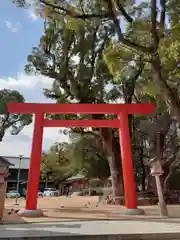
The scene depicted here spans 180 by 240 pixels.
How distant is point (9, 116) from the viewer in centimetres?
1922

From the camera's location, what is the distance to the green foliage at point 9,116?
17.5 meters

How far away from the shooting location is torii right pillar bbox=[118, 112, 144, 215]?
967 cm

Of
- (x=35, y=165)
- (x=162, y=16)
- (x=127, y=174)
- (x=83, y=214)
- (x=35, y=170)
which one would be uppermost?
(x=162, y=16)

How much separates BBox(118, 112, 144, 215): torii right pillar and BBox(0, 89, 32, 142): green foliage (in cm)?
945

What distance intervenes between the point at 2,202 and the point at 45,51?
10479 millimetres

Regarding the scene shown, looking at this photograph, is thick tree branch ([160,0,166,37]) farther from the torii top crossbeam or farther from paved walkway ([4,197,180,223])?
paved walkway ([4,197,180,223])

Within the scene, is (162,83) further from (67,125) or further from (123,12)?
(67,125)

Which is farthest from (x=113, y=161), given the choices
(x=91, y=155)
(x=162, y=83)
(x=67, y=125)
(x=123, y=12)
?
(x=123, y=12)

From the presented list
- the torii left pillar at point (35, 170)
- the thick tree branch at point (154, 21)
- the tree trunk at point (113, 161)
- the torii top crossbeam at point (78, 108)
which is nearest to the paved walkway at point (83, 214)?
the torii left pillar at point (35, 170)

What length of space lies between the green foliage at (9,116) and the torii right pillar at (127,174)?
9448 millimetres

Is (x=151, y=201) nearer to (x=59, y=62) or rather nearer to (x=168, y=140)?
(x=168, y=140)

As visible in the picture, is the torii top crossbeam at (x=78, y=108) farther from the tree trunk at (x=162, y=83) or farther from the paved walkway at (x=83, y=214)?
the paved walkway at (x=83, y=214)

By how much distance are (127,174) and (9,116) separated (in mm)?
11800

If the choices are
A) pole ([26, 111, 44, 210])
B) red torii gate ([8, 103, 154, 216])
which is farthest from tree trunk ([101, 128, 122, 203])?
pole ([26, 111, 44, 210])
